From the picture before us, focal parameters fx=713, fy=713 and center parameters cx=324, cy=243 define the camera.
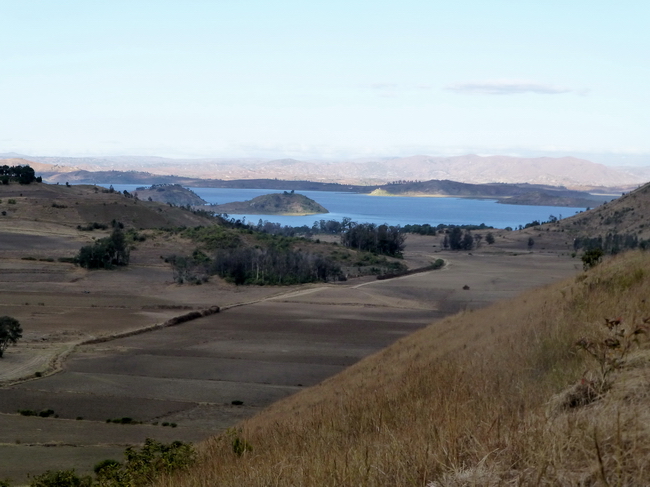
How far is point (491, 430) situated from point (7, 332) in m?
30.8

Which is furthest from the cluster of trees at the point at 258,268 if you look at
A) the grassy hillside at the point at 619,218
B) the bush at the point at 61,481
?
the bush at the point at 61,481

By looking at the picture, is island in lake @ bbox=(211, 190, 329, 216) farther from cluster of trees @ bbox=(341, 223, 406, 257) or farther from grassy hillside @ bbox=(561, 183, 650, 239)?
cluster of trees @ bbox=(341, 223, 406, 257)

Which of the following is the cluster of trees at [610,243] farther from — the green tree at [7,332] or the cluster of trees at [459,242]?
the green tree at [7,332]

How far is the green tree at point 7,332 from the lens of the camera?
31.7 m

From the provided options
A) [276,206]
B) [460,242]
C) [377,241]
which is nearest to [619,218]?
[460,242]

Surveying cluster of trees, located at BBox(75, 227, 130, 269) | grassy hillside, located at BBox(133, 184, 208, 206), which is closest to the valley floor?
cluster of trees, located at BBox(75, 227, 130, 269)

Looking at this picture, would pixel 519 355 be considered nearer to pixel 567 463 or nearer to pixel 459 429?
pixel 459 429

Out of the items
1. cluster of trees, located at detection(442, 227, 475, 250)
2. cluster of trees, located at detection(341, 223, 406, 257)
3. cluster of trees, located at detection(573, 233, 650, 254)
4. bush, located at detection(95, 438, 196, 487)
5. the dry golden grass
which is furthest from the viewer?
cluster of trees, located at detection(442, 227, 475, 250)

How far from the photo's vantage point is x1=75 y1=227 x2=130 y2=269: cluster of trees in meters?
62.6

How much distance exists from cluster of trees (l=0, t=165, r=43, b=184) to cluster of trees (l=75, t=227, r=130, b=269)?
140 ft

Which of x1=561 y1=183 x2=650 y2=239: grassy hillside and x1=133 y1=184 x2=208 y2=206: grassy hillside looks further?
x1=133 y1=184 x2=208 y2=206: grassy hillside

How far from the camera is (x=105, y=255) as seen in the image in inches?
2502

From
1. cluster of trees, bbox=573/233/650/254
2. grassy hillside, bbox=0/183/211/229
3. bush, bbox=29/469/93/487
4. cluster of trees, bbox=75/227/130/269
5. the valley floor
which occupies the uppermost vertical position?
grassy hillside, bbox=0/183/211/229

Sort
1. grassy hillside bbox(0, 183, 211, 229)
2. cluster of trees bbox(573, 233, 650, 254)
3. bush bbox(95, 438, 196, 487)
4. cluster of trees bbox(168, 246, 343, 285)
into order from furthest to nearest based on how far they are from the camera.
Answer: grassy hillside bbox(0, 183, 211, 229) < cluster of trees bbox(573, 233, 650, 254) < cluster of trees bbox(168, 246, 343, 285) < bush bbox(95, 438, 196, 487)
